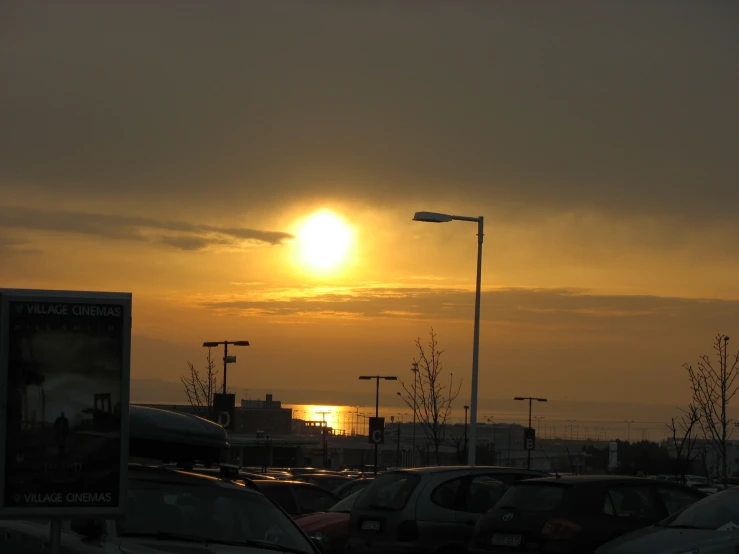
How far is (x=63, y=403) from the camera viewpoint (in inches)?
269

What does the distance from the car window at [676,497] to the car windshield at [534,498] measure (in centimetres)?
157

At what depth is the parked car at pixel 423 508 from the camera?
14.4 metres

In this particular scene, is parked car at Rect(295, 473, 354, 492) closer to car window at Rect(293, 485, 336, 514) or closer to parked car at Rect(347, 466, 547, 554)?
car window at Rect(293, 485, 336, 514)

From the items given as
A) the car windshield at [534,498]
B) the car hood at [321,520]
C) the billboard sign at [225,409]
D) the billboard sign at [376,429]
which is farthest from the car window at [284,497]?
the billboard sign at [376,429]

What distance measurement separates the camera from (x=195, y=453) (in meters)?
9.16

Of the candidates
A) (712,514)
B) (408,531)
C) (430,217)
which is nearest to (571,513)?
(712,514)

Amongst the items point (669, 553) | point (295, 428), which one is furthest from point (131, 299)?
point (295, 428)

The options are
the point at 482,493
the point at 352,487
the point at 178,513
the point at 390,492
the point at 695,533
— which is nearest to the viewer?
the point at 178,513

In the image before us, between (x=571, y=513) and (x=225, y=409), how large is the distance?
1950 centimetres

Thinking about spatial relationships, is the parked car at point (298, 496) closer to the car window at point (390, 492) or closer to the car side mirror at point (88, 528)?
the car window at point (390, 492)

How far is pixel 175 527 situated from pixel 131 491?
544 mm

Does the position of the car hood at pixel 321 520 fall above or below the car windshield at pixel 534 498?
below

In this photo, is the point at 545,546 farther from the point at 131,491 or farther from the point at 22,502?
the point at 22,502

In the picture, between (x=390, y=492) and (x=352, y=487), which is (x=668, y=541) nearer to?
(x=390, y=492)
